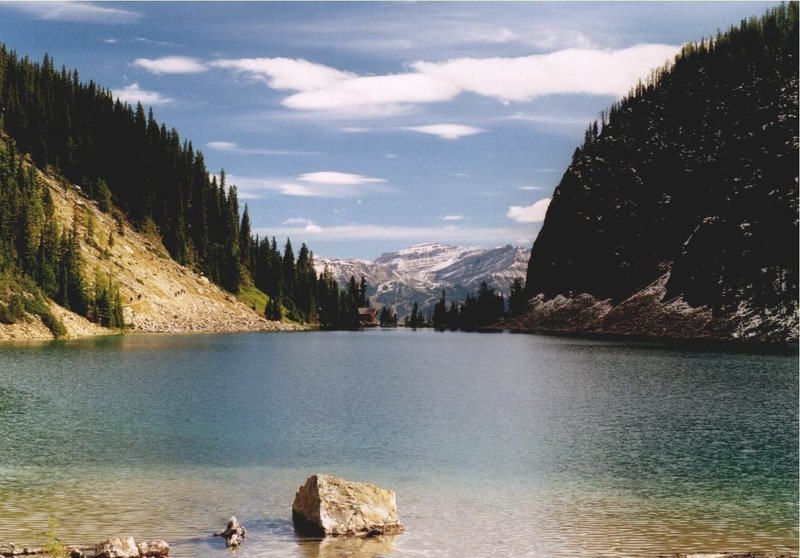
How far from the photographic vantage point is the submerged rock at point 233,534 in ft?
95.6

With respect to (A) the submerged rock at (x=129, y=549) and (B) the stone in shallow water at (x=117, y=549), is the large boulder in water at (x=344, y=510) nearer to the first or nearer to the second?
(A) the submerged rock at (x=129, y=549)

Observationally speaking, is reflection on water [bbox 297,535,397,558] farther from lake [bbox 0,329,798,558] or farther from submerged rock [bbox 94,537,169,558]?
submerged rock [bbox 94,537,169,558]

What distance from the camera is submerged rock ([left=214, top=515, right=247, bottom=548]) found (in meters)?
29.1

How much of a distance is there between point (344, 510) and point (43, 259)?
158m

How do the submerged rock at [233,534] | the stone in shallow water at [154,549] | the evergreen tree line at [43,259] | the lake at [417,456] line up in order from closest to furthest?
the stone in shallow water at [154,549] < the submerged rock at [233,534] < the lake at [417,456] < the evergreen tree line at [43,259]

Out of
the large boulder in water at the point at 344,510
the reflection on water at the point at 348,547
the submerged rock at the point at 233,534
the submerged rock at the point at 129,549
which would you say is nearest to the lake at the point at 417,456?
the reflection on water at the point at 348,547

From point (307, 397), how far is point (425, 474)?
3924 centimetres

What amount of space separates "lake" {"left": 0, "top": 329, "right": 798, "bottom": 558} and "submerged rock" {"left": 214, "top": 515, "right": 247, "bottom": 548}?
17.9 inches

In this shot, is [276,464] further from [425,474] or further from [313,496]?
[313,496]

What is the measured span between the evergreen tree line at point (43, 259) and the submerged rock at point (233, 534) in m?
140

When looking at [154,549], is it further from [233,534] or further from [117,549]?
[233,534]

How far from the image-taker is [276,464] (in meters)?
46.5

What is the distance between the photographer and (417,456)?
164 feet

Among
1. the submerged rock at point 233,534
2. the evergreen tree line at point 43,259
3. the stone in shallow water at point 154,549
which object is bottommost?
the submerged rock at point 233,534
